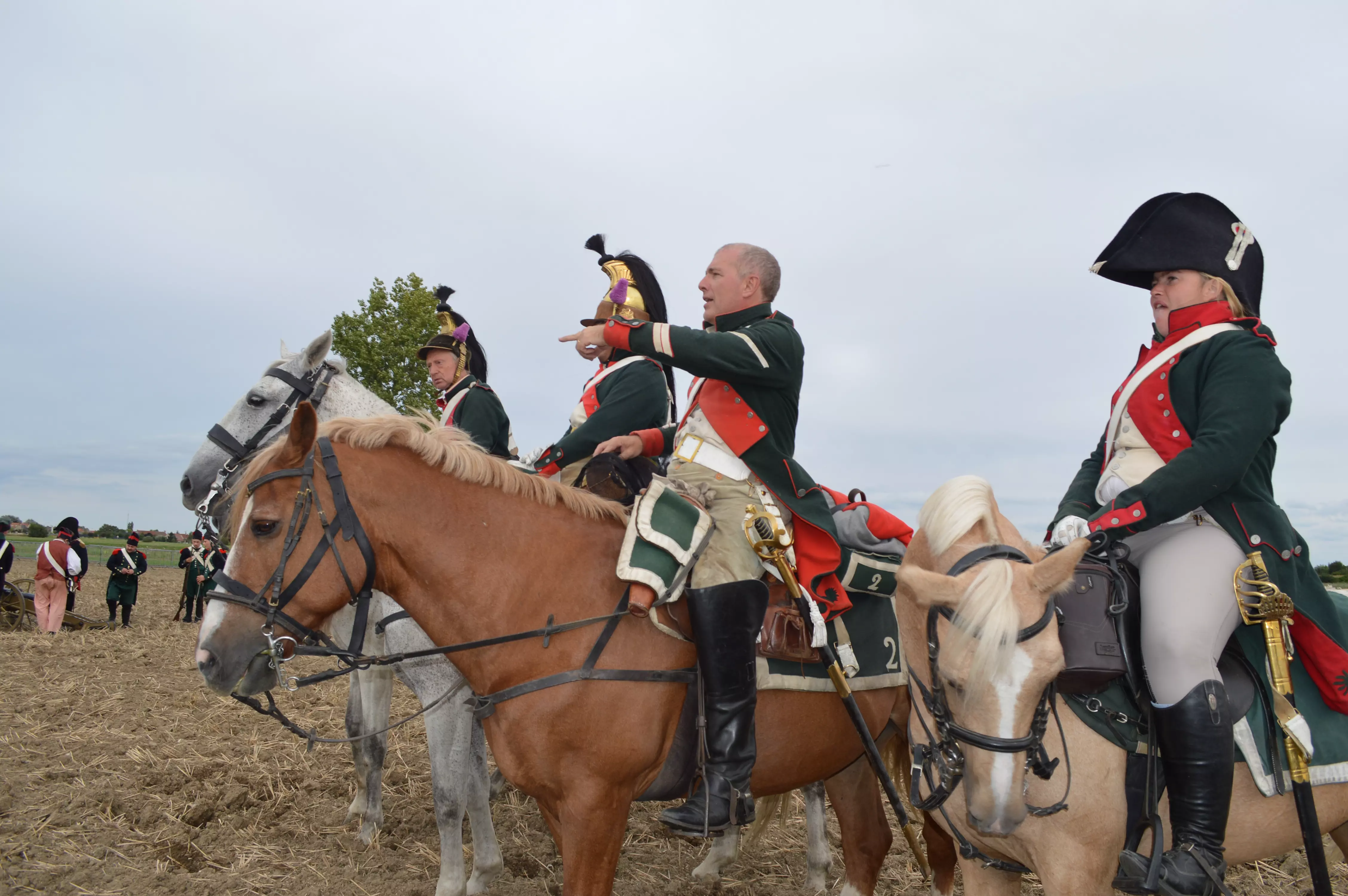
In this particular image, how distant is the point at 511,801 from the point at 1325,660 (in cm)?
578

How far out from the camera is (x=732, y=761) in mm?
3330

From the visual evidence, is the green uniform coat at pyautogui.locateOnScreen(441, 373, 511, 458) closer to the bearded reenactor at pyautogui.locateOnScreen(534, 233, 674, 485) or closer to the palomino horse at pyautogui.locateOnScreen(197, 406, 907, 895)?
the bearded reenactor at pyautogui.locateOnScreen(534, 233, 674, 485)

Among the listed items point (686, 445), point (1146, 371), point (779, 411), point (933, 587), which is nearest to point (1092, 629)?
point (933, 587)

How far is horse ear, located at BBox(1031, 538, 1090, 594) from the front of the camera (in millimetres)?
2711

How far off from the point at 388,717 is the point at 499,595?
3212mm

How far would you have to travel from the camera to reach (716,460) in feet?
12.6

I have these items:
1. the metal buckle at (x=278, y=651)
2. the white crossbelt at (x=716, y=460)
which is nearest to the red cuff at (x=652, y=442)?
the white crossbelt at (x=716, y=460)

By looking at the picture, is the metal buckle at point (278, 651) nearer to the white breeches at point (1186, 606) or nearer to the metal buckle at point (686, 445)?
the metal buckle at point (686, 445)

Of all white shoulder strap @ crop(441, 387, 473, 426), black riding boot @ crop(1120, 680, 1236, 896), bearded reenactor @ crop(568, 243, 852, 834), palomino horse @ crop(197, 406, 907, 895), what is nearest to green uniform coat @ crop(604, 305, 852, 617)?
bearded reenactor @ crop(568, 243, 852, 834)

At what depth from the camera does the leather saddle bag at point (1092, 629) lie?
290 centimetres

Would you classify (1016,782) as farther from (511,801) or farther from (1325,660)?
(511,801)

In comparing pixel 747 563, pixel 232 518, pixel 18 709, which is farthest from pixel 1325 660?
pixel 18 709

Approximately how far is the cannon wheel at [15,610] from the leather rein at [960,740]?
18.4m

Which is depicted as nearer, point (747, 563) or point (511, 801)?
point (747, 563)
